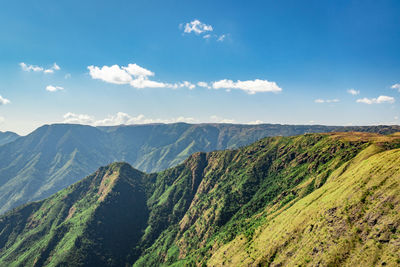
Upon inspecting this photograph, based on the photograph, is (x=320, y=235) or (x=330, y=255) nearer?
(x=330, y=255)

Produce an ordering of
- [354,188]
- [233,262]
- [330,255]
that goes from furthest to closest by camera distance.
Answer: [233,262], [354,188], [330,255]

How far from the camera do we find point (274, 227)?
7298 inches

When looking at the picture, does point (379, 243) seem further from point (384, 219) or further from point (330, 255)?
point (330, 255)

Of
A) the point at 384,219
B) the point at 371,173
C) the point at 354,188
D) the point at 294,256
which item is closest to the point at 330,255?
the point at 294,256

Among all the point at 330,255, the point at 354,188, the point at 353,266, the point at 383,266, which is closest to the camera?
the point at 383,266

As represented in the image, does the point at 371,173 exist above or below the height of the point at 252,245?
above

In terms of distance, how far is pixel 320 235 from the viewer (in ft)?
462

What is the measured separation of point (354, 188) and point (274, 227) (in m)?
Result: 69.4

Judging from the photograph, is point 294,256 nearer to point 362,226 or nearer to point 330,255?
point 330,255

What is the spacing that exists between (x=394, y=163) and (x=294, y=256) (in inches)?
3567

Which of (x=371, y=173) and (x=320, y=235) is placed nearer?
(x=320, y=235)

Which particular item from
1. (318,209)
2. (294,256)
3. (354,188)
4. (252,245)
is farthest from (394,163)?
(252,245)

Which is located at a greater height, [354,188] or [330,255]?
[354,188]

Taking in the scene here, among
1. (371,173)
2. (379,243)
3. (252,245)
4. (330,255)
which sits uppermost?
(371,173)
